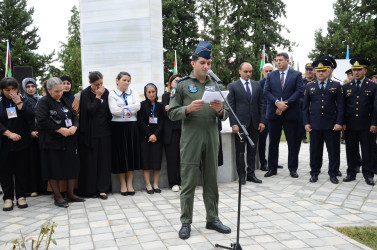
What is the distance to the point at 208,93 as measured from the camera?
3373 millimetres

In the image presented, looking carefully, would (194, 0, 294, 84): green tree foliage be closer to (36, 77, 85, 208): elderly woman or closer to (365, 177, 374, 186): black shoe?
(365, 177, 374, 186): black shoe

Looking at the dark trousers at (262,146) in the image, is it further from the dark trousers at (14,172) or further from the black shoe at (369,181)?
the dark trousers at (14,172)

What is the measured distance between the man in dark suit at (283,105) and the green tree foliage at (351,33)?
26967mm

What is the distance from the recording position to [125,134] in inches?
229

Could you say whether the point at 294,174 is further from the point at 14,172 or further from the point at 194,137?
the point at 14,172

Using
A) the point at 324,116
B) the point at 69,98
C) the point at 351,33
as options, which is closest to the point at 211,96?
the point at 69,98

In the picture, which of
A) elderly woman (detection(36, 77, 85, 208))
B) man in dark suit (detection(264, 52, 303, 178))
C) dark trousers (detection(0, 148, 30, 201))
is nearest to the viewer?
elderly woman (detection(36, 77, 85, 208))

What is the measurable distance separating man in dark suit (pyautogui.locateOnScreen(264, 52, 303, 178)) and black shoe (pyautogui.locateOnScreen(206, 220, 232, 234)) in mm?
3191

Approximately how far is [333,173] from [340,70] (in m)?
7.39

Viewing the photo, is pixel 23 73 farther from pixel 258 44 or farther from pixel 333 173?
pixel 258 44

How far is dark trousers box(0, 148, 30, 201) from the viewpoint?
17.2 ft

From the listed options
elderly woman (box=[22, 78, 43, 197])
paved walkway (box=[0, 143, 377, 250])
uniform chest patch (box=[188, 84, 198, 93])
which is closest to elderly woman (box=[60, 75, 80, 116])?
elderly woman (box=[22, 78, 43, 197])

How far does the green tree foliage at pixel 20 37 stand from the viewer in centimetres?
3303

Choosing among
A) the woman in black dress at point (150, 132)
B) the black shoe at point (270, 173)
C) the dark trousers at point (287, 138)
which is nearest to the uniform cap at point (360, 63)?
the dark trousers at point (287, 138)
